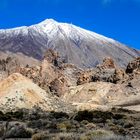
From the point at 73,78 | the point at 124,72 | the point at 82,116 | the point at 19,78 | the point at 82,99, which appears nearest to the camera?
the point at 82,116

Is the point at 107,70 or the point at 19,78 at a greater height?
the point at 107,70

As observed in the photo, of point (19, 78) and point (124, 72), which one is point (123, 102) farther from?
point (19, 78)

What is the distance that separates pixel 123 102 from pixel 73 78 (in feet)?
147

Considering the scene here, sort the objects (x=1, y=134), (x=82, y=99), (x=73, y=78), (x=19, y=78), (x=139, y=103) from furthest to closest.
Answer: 1. (x=73, y=78)
2. (x=82, y=99)
3. (x=139, y=103)
4. (x=19, y=78)
5. (x=1, y=134)

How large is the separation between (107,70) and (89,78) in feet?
27.5

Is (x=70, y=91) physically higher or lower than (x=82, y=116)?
higher

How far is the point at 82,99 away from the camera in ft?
501

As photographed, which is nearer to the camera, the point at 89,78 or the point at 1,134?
the point at 1,134

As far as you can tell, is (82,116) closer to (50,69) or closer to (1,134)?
(1,134)

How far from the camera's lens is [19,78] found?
96.2m

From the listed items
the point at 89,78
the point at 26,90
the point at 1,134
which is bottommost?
the point at 1,134

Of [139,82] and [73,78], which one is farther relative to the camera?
[73,78]

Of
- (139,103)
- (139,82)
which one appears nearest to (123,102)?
(139,103)

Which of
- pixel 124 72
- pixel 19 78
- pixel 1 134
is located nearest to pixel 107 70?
pixel 124 72
